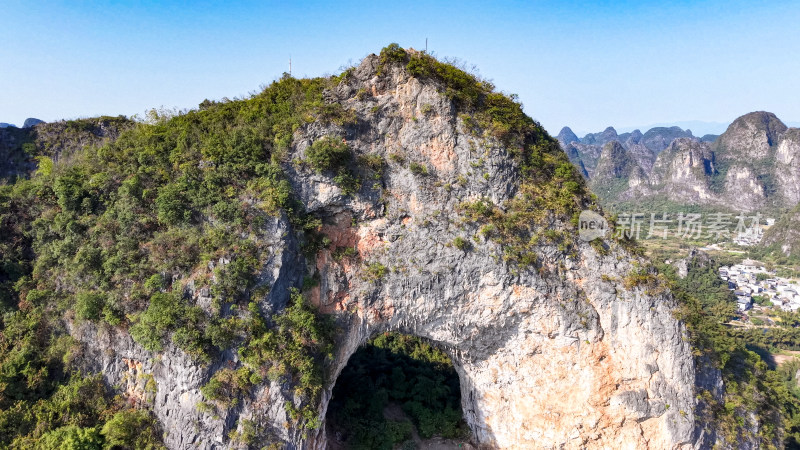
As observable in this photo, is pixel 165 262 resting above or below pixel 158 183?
below

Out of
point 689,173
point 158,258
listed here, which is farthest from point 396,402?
point 689,173

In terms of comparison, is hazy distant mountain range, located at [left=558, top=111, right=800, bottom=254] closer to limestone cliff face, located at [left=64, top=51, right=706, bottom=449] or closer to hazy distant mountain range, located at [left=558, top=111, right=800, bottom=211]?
hazy distant mountain range, located at [left=558, top=111, right=800, bottom=211]

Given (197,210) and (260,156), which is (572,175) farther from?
(197,210)

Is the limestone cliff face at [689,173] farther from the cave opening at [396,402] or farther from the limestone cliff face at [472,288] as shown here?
the limestone cliff face at [472,288]

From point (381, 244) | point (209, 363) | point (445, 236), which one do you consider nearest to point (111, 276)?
point (209, 363)

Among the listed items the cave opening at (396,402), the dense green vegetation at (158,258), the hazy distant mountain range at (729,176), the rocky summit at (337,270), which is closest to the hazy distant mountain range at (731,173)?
the hazy distant mountain range at (729,176)

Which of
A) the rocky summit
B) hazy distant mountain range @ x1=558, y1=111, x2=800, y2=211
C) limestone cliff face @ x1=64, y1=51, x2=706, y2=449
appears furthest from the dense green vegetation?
hazy distant mountain range @ x1=558, y1=111, x2=800, y2=211
